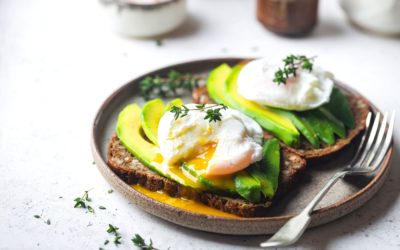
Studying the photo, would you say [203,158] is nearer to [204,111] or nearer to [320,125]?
[204,111]

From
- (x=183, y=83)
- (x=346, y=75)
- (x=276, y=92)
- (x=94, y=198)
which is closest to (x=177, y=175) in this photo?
(x=94, y=198)

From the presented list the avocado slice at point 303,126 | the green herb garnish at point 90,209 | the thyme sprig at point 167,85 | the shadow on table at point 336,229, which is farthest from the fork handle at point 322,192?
the thyme sprig at point 167,85

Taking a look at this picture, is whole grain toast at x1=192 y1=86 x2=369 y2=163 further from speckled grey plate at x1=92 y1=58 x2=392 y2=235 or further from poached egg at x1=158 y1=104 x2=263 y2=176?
poached egg at x1=158 y1=104 x2=263 y2=176

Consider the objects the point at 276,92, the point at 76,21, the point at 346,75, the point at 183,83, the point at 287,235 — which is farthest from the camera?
the point at 76,21

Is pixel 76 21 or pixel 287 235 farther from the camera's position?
pixel 76 21

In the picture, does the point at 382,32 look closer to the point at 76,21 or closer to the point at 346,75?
the point at 346,75

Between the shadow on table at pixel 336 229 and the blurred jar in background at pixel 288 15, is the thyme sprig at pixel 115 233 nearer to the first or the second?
the shadow on table at pixel 336 229
